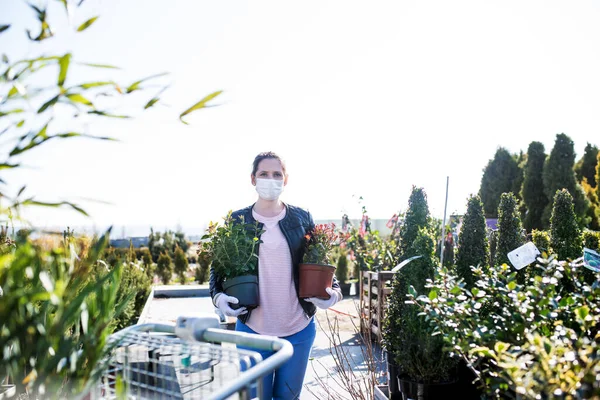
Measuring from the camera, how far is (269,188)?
8.86 feet

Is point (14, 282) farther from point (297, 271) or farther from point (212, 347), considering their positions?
point (297, 271)

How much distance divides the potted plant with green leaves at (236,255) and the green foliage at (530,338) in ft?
3.12

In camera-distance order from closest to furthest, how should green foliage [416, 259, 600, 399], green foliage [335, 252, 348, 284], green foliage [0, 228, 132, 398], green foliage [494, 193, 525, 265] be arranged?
green foliage [0, 228, 132, 398], green foliage [416, 259, 600, 399], green foliage [494, 193, 525, 265], green foliage [335, 252, 348, 284]

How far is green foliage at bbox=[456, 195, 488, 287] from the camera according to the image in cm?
323

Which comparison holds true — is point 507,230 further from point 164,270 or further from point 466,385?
point 164,270

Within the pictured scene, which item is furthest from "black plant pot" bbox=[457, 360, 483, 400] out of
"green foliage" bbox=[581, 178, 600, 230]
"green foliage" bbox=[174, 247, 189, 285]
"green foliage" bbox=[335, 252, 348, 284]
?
"green foliage" bbox=[581, 178, 600, 230]

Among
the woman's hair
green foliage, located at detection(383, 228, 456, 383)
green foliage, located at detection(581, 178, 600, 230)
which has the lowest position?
green foliage, located at detection(383, 228, 456, 383)

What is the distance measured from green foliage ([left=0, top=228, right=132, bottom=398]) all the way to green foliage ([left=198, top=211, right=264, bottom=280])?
1.63m

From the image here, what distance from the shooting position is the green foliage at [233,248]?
2547 mm

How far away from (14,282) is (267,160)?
198 centimetres

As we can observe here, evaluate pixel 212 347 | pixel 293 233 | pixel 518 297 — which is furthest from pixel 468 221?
pixel 212 347

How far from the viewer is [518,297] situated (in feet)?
5.06

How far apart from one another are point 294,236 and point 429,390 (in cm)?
98

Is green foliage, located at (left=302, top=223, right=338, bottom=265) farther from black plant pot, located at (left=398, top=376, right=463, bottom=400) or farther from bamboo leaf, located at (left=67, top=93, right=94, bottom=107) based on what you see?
bamboo leaf, located at (left=67, top=93, right=94, bottom=107)
